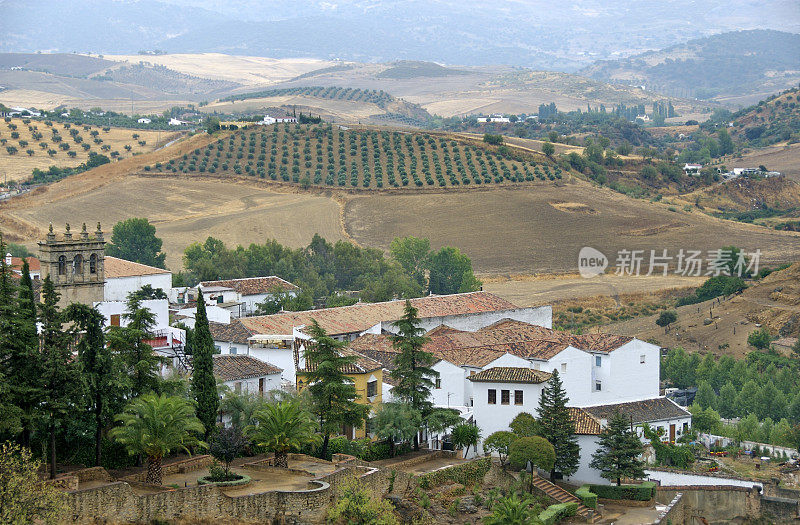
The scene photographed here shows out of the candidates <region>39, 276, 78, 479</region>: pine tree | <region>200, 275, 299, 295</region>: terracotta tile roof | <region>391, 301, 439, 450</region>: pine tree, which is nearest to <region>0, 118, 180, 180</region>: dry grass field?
<region>200, 275, 299, 295</region>: terracotta tile roof

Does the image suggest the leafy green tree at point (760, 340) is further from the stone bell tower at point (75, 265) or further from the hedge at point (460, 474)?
the stone bell tower at point (75, 265)

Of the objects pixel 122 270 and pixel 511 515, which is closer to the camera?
pixel 511 515

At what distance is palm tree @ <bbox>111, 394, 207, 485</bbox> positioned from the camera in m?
32.8

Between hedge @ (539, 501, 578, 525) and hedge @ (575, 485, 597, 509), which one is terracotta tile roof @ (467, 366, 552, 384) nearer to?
hedge @ (575, 485, 597, 509)

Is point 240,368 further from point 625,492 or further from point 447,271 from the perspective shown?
point 447,271

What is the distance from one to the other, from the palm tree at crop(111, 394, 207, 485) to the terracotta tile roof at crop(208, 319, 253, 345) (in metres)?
15.9

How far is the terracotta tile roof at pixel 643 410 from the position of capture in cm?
4788

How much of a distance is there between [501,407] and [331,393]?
8.41 m

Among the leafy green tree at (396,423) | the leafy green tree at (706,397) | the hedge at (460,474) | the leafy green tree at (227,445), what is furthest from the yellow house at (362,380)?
the leafy green tree at (706,397)

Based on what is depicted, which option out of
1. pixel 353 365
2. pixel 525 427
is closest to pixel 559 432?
pixel 525 427

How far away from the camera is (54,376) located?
32281mm

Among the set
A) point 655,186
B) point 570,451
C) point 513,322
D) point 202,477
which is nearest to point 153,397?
point 202,477

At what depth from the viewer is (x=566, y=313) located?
3533 inches

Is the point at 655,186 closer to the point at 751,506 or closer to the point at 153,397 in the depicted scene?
the point at 751,506
